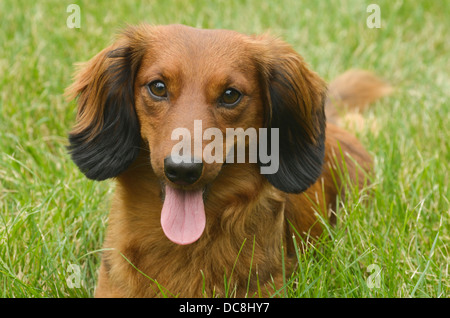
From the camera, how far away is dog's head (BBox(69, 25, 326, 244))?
2619 millimetres

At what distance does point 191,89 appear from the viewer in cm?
268

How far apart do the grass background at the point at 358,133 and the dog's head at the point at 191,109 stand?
1.23ft

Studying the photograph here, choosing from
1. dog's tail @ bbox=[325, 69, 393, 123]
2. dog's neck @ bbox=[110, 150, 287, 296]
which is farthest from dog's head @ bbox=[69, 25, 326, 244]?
dog's tail @ bbox=[325, 69, 393, 123]

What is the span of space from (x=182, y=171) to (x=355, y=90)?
2804 millimetres

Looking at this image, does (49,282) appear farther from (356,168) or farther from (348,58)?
(348,58)

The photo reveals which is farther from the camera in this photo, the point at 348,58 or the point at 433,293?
the point at 348,58

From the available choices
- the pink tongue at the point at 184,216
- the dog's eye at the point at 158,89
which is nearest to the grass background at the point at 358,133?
the pink tongue at the point at 184,216

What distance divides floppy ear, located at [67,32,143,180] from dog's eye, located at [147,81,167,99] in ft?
0.56

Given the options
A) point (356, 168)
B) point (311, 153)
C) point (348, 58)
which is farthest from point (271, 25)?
point (311, 153)

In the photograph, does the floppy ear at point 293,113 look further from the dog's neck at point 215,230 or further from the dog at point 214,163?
the dog's neck at point 215,230

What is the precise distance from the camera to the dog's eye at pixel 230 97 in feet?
8.96

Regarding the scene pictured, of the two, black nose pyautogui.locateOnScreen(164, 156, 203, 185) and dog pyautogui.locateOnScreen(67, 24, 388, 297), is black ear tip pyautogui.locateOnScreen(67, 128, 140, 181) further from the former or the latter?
black nose pyautogui.locateOnScreen(164, 156, 203, 185)

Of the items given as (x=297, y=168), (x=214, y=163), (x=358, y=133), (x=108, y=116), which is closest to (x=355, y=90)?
(x=358, y=133)

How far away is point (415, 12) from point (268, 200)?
4044 millimetres
